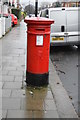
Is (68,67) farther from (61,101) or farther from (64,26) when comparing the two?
(61,101)

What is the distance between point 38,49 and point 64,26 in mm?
6026

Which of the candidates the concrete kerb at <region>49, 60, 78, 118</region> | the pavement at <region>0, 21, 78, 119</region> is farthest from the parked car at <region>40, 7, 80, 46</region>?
the concrete kerb at <region>49, 60, 78, 118</region>

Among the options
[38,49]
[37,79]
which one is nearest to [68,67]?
[37,79]

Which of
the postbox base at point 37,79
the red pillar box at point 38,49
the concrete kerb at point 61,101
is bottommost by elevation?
the concrete kerb at point 61,101

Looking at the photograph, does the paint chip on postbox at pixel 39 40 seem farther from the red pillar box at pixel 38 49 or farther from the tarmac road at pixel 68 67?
the tarmac road at pixel 68 67

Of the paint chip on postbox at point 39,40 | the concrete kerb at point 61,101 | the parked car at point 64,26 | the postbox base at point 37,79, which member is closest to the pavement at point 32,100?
the concrete kerb at point 61,101

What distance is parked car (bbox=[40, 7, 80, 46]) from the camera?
1125 centimetres

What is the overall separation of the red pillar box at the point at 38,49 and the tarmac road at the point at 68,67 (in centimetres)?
80

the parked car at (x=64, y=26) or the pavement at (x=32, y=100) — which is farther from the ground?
the parked car at (x=64, y=26)

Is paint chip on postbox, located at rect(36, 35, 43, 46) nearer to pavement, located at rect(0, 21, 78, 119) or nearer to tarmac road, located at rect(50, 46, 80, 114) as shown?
pavement, located at rect(0, 21, 78, 119)

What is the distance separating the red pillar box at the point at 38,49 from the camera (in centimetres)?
541

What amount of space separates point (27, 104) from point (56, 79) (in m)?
2.03

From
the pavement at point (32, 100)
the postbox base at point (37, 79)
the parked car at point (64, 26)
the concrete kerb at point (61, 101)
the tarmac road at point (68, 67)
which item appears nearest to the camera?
the pavement at point (32, 100)

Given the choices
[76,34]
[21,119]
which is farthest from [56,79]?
[76,34]
